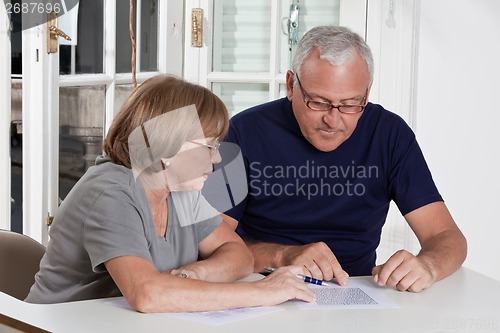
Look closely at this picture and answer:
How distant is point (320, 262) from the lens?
6.64ft

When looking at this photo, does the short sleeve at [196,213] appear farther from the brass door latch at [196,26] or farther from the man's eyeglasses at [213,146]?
the brass door latch at [196,26]

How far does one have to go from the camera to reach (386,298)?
1873 mm

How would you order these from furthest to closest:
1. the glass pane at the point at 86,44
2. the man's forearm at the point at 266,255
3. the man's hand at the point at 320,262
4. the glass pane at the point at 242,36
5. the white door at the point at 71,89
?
1. the glass pane at the point at 242,36
2. the glass pane at the point at 86,44
3. the white door at the point at 71,89
4. the man's forearm at the point at 266,255
5. the man's hand at the point at 320,262

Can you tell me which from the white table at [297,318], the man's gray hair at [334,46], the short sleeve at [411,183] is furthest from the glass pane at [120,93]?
the white table at [297,318]

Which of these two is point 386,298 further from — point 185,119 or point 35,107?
point 35,107

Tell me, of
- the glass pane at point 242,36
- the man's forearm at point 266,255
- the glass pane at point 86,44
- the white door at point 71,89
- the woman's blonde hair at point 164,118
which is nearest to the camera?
the woman's blonde hair at point 164,118

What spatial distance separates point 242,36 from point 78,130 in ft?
4.12

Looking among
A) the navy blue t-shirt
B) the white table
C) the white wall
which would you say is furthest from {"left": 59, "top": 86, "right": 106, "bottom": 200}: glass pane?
the white wall

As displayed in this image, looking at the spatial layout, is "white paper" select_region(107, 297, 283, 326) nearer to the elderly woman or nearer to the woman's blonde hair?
the elderly woman

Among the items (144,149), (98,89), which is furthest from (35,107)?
(144,149)

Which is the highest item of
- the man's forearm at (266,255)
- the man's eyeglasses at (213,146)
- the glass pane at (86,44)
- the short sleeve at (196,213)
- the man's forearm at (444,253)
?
the glass pane at (86,44)

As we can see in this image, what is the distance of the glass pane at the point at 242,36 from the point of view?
3904 millimetres

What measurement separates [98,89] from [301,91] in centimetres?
101

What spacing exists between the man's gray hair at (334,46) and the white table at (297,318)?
690mm
